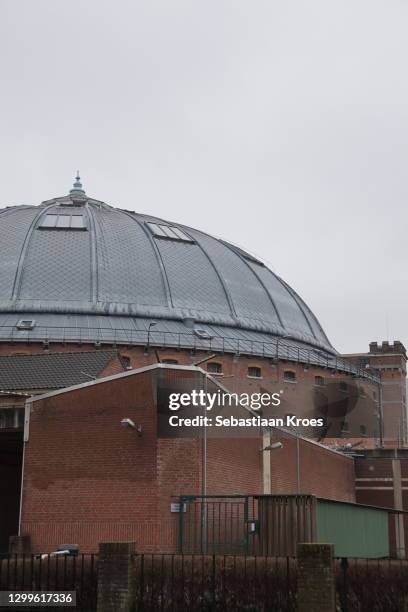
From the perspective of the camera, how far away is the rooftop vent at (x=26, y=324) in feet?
190

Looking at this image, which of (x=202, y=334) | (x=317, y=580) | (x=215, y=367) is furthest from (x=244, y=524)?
(x=202, y=334)

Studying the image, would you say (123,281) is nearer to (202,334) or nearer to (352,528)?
(202,334)

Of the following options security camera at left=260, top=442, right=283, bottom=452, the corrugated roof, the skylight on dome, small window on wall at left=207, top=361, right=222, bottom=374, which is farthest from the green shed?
the skylight on dome

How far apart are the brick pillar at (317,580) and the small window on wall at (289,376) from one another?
42770 millimetres

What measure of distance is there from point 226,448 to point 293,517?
5957 millimetres

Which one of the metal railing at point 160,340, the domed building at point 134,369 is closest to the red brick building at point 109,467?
the domed building at point 134,369

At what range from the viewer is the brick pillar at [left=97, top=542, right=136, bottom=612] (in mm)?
21734

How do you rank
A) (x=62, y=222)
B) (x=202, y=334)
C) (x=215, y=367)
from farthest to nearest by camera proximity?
(x=62, y=222), (x=202, y=334), (x=215, y=367)

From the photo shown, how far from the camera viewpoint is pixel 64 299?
6188 centimetres

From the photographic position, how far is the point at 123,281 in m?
63.9

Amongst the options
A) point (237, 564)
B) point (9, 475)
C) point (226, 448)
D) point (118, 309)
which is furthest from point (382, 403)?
point (237, 564)

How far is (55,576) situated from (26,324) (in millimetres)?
36794

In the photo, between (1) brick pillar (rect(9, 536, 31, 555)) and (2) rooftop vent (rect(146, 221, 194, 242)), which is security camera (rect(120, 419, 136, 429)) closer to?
(1) brick pillar (rect(9, 536, 31, 555))

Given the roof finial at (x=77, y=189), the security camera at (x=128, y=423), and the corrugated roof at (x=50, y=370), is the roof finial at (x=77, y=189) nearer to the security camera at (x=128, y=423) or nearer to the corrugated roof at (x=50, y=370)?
the corrugated roof at (x=50, y=370)
